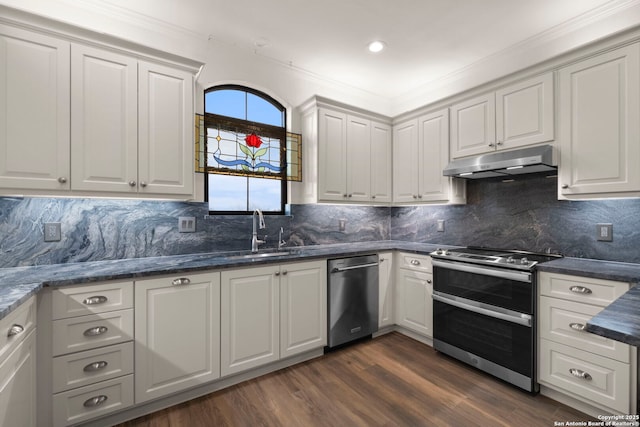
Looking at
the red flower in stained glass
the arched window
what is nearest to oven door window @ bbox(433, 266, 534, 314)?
the arched window

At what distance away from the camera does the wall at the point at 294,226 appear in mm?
1984

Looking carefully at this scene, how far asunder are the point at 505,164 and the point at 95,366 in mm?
3085

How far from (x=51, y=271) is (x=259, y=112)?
2.09 meters

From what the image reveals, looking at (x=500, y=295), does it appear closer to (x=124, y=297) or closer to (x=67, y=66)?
(x=124, y=297)

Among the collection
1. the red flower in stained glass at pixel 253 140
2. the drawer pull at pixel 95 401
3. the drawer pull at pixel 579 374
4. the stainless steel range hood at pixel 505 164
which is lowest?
the drawer pull at pixel 95 401

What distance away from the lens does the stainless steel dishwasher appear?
263 cm

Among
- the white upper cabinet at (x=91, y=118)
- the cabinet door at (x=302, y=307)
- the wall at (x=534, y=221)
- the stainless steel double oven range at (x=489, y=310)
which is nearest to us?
the white upper cabinet at (x=91, y=118)

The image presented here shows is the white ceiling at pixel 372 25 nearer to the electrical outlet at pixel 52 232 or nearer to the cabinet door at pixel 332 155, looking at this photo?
the cabinet door at pixel 332 155

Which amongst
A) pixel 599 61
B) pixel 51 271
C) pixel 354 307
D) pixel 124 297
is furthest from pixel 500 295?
pixel 51 271

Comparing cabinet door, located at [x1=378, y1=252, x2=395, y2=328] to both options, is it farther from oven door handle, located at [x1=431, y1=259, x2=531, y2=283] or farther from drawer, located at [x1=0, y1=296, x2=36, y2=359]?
drawer, located at [x1=0, y1=296, x2=36, y2=359]

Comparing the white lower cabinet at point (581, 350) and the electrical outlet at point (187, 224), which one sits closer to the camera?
the white lower cabinet at point (581, 350)

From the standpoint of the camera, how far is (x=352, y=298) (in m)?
2.75

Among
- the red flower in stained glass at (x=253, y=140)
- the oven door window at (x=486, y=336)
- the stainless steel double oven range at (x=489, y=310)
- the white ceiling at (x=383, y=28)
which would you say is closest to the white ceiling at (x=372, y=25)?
the white ceiling at (x=383, y=28)

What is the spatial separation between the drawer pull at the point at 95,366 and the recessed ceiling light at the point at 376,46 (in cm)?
314
